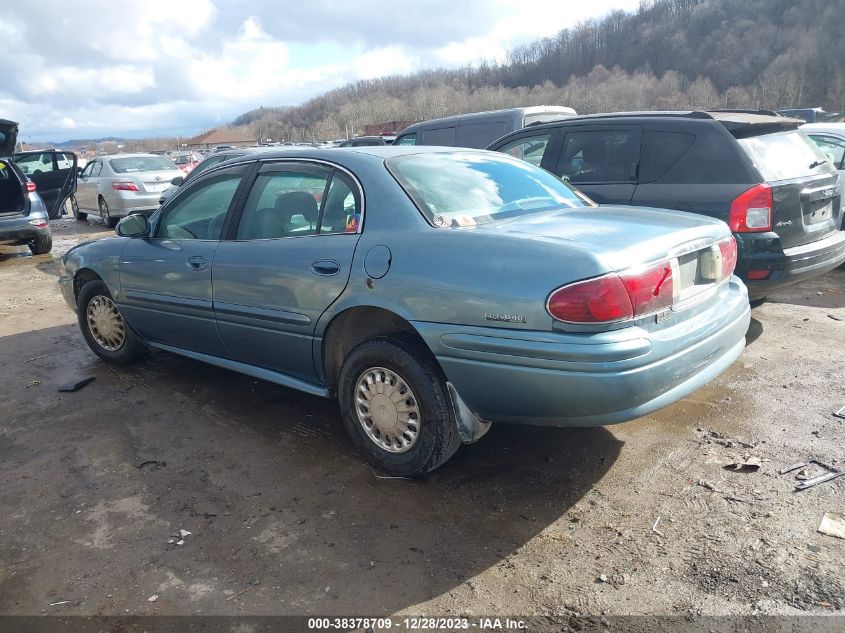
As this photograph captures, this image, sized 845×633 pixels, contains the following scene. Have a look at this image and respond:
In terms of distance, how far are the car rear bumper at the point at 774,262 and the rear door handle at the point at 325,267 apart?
3033 mm

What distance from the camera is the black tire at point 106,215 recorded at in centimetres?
1424

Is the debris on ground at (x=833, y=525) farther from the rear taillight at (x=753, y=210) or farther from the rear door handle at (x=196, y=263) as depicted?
the rear door handle at (x=196, y=263)

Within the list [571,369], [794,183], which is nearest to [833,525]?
[571,369]

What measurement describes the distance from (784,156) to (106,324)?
541 cm

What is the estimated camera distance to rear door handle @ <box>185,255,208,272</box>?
13.6 ft

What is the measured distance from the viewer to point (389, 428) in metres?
3.33

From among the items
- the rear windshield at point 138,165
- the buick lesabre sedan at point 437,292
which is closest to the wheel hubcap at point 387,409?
the buick lesabre sedan at point 437,292

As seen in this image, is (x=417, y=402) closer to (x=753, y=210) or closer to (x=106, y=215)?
(x=753, y=210)

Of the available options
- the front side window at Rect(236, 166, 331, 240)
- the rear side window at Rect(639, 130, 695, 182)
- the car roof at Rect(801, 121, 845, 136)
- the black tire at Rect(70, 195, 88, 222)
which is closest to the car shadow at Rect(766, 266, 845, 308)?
the rear side window at Rect(639, 130, 695, 182)

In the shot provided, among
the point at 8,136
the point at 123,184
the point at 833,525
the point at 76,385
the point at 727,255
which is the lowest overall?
the point at 833,525

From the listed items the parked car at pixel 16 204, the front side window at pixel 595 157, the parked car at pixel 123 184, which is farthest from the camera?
the parked car at pixel 123 184

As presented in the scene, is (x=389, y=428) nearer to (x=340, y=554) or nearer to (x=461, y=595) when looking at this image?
(x=340, y=554)

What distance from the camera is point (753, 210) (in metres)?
4.72

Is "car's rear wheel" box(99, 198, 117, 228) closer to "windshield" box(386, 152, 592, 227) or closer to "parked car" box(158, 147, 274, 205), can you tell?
"parked car" box(158, 147, 274, 205)
